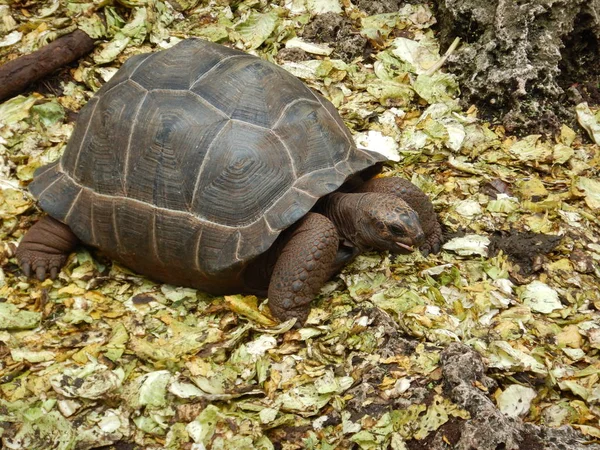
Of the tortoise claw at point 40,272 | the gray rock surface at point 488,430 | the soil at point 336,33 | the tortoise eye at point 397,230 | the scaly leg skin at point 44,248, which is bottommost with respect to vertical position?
the tortoise claw at point 40,272

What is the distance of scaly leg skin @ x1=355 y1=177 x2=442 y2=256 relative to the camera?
14.6ft

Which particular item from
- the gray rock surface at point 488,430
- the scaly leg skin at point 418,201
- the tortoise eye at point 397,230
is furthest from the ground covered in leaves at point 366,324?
the tortoise eye at point 397,230

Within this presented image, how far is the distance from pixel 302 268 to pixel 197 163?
0.93m

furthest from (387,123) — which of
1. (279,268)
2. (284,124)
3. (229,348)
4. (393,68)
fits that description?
(229,348)

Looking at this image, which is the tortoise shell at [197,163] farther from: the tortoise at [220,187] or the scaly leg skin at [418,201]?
the scaly leg skin at [418,201]

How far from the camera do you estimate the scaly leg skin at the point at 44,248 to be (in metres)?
4.50

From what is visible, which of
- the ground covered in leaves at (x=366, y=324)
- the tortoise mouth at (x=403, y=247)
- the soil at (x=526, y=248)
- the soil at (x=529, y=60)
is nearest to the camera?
the ground covered in leaves at (x=366, y=324)

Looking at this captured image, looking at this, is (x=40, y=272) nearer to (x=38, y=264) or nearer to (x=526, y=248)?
(x=38, y=264)

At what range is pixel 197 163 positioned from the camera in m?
3.97

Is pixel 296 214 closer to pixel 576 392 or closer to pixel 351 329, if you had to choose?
pixel 351 329

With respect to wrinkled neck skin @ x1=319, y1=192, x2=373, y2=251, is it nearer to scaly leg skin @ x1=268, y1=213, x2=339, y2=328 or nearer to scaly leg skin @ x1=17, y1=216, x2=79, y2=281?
scaly leg skin @ x1=268, y1=213, x2=339, y2=328

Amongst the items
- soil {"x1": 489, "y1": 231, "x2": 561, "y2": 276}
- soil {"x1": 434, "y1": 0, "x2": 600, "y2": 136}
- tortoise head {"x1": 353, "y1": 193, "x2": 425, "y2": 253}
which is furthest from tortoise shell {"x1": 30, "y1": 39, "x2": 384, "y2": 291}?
soil {"x1": 434, "y1": 0, "x2": 600, "y2": 136}

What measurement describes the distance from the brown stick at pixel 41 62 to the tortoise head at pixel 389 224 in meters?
3.42

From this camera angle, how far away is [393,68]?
623 centimetres
